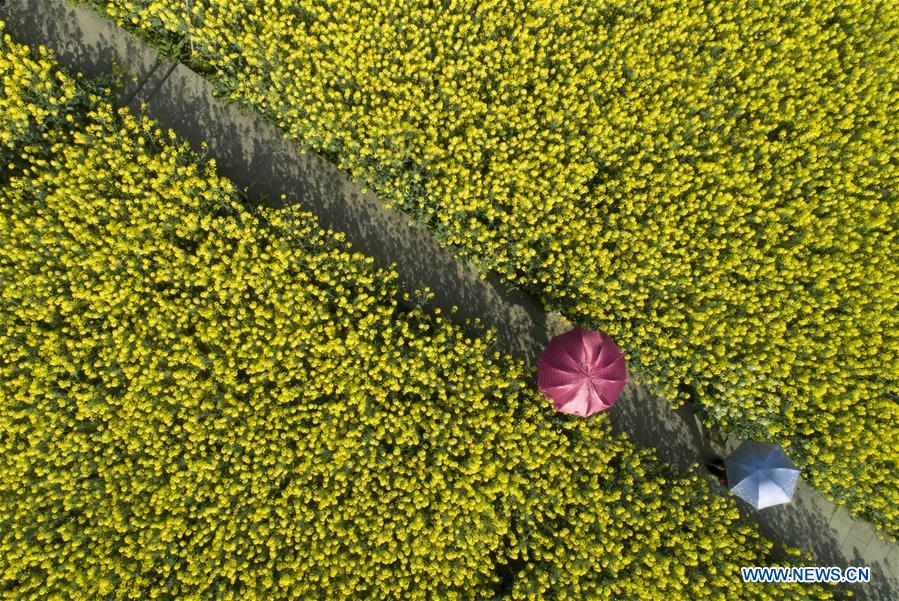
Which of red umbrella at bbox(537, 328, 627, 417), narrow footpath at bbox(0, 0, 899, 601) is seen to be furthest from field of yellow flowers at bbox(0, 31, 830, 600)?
narrow footpath at bbox(0, 0, 899, 601)

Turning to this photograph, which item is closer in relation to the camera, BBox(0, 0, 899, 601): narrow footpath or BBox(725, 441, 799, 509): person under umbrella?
BBox(725, 441, 799, 509): person under umbrella

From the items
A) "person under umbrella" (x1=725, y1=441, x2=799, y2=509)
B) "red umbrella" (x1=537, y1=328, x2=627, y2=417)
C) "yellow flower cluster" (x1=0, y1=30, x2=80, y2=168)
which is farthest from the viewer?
"yellow flower cluster" (x1=0, y1=30, x2=80, y2=168)

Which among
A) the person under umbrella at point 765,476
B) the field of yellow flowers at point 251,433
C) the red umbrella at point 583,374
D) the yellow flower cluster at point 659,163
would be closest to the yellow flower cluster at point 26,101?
the field of yellow flowers at point 251,433

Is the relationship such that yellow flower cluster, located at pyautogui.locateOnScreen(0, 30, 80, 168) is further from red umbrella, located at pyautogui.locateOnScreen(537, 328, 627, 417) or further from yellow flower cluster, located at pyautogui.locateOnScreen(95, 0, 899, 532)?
red umbrella, located at pyautogui.locateOnScreen(537, 328, 627, 417)

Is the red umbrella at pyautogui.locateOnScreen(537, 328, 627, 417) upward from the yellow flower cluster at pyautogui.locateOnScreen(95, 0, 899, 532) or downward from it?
downward

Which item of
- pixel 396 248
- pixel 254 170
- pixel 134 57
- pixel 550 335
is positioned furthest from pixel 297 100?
pixel 550 335

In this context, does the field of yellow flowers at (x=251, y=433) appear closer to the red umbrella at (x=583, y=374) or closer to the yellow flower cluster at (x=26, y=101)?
the yellow flower cluster at (x=26, y=101)
